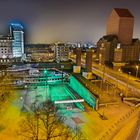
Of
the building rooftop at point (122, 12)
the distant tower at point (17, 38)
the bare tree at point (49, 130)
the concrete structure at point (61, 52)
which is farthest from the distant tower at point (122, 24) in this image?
the bare tree at point (49, 130)

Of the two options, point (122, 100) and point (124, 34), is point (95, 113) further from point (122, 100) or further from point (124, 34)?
point (124, 34)

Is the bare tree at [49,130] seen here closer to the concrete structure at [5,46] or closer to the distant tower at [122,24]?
the concrete structure at [5,46]

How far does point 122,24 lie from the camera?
6425cm

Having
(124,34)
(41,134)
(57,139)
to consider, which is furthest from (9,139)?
(124,34)

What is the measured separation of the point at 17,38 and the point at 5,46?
20.3ft

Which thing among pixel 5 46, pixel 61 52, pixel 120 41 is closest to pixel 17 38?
pixel 5 46

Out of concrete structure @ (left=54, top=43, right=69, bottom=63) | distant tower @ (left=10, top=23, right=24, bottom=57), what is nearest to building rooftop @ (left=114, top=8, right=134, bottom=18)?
concrete structure @ (left=54, top=43, right=69, bottom=63)

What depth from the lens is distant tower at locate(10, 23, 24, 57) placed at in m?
68.1

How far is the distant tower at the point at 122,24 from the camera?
63.3m

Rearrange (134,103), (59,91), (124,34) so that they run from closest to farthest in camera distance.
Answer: (134,103)
(59,91)
(124,34)

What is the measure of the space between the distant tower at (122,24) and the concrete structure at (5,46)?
1334 inches

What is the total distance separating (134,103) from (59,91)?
1165 centimetres

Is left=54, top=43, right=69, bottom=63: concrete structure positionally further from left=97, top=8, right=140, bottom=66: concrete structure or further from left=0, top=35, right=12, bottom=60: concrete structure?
left=0, top=35, right=12, bottom=60: concrete structure

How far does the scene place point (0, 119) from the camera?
71.5 ft
